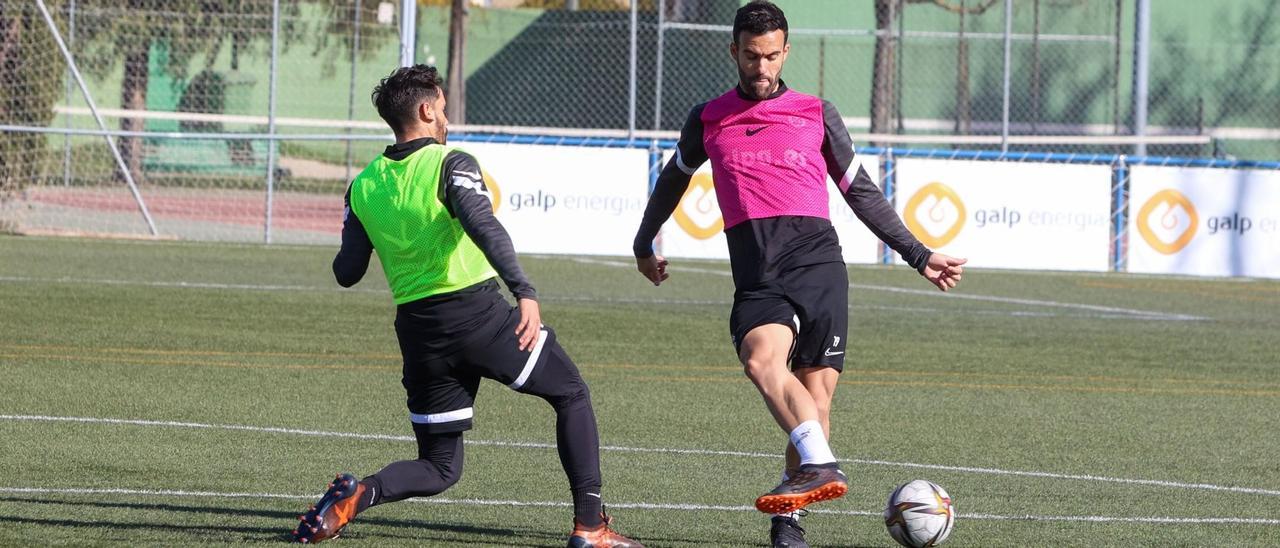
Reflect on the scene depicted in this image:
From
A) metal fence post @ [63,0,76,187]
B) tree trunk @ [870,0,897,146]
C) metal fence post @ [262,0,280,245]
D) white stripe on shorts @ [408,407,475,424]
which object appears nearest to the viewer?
white stripe on shorts @ [408,407,475,424]

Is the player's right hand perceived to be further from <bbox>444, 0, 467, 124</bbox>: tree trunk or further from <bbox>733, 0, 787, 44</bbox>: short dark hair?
<bbox>444, 0, 467, 124</bbox>: tree trunk

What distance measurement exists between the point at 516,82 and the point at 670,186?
29.5 m

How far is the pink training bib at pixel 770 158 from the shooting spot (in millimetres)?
6262

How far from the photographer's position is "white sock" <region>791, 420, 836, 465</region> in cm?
564

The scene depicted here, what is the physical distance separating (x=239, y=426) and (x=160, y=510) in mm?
2305

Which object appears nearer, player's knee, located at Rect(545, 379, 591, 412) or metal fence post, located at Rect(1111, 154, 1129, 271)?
player's knee, located at Rect(545, 379, 591, 412)

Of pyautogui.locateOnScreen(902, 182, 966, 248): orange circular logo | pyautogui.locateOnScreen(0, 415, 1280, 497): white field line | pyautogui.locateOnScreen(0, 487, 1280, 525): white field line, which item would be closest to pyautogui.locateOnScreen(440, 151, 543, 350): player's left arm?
pyautogui.locateOnScreen(0, 487, 1280, 525): white field line

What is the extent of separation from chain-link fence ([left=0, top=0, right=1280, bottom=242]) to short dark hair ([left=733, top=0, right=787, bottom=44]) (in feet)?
52.3

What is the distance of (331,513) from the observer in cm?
584

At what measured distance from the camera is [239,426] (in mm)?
8891

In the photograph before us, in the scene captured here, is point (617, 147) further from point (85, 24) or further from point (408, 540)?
point (408, 540)

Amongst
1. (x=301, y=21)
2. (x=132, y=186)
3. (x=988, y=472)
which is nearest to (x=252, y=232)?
(x=132, y=186)

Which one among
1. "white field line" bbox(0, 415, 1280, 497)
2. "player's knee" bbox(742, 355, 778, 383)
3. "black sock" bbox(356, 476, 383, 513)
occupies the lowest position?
"white field line" bbox(0, 415, 1280, 497)

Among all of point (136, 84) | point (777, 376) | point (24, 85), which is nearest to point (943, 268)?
point (777, 376)
